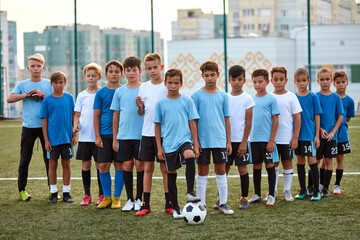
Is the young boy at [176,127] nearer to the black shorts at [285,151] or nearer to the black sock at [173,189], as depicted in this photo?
the black sock at [173,189]

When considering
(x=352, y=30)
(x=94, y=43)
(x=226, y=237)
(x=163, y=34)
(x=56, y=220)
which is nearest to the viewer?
(x=226, y=237)

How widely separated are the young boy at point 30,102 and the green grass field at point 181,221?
374 millimetres

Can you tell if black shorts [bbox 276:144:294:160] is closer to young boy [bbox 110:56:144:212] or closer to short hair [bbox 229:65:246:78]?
short hair [bbox 229:65:246:78]

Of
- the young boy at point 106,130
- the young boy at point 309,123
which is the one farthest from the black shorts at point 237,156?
the young boy at point 106,130

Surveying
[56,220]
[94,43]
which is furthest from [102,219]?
[94,43]

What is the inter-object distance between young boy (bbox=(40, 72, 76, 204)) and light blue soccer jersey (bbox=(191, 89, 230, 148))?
4.74 ft

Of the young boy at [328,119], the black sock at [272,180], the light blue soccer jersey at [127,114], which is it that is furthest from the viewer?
the young boy at [328,119]

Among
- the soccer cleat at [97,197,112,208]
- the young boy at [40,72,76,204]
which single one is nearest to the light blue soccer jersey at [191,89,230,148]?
the soccer cleat at [97,197,112,208]

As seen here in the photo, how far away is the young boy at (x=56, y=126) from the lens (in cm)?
491

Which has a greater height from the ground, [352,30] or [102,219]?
[352,30]

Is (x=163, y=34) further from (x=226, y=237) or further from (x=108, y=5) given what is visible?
(x=226, y=237)

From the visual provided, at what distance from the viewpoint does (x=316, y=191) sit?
4852 millimetres

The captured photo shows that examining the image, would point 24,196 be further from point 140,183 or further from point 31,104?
point 140,183

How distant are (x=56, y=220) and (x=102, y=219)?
0.39 m
